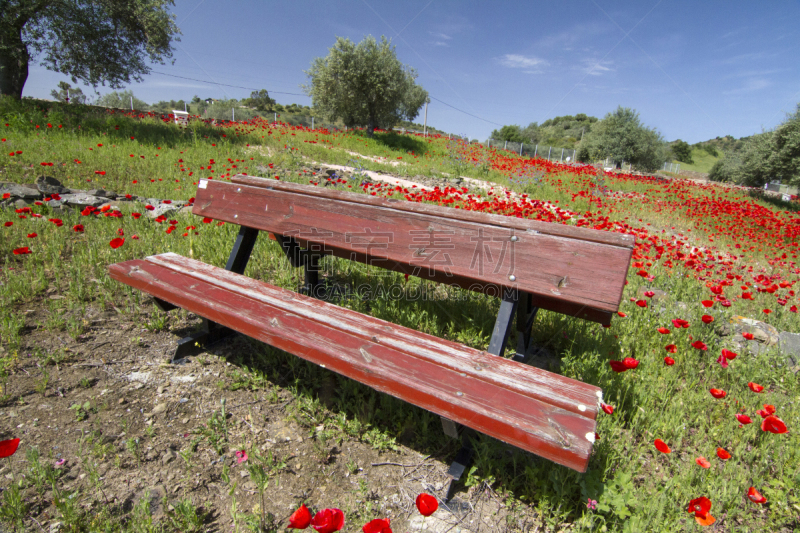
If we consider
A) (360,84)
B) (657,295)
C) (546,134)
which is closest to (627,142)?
(360,84)

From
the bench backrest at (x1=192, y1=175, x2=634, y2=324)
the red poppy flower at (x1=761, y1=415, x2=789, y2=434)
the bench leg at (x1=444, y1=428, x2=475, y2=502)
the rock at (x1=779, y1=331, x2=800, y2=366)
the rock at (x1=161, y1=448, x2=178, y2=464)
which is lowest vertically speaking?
the rock at (x1=161, y1=448, x2=178, y2=464)

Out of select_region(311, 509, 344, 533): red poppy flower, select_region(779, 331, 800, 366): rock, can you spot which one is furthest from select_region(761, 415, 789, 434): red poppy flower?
select_region(311, 509, 344, 533): red poppy flower

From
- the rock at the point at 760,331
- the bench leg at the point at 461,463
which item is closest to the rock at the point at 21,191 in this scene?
the bench leg at the point at 461,463

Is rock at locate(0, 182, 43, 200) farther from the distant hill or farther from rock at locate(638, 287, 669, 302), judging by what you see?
the distant hill

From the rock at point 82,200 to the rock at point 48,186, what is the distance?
0.45 ft

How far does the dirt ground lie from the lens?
137 cm

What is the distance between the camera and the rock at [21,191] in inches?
145

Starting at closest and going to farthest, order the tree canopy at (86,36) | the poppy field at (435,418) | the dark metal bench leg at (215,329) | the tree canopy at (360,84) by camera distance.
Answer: the poppy field at (435,418) → the dark metal bench leg at (215,329) → the tree canopy at (86,36) → the tree canopy at (360,84)

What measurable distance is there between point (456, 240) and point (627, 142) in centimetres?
2578

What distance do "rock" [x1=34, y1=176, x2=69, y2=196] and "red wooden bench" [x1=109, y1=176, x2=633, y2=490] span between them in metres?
2.65

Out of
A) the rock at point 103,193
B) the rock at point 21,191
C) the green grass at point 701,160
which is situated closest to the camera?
the rock at point 21,191

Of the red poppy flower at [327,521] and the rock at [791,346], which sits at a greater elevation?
the rock at [791,346]

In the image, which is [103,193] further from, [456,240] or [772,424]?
[772,424]

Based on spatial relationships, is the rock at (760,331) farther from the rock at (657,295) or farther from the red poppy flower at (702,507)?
the red poppy flower at (702,507)
